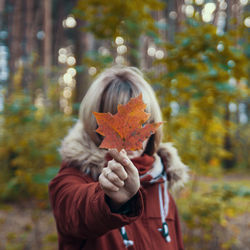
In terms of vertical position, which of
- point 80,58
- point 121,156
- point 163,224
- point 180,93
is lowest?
point 163,224

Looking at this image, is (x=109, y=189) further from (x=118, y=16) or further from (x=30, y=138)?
(x=30, y=138)

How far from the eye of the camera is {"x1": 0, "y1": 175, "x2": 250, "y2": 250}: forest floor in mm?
3693

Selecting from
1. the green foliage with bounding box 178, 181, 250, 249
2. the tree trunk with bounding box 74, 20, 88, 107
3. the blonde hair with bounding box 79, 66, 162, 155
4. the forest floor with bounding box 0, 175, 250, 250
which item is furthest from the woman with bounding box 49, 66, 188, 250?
the tree trunk with bounding box 74, 20, 88, 107

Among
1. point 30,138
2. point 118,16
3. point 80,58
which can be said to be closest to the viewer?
point 118,16

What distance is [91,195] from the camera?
3.11ft

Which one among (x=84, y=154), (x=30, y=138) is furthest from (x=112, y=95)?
(x=30, y=138)

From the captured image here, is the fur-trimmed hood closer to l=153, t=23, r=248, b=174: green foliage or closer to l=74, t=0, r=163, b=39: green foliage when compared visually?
l=153, t=23, r=248, b=174: green foliage

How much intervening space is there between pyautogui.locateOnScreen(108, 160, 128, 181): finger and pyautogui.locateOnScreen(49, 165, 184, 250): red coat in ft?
0.45

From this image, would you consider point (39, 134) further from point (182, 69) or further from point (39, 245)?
point (182, 69)

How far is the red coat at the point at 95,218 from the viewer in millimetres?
848

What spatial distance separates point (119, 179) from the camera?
0.74m

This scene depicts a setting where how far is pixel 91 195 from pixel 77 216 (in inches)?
5.0

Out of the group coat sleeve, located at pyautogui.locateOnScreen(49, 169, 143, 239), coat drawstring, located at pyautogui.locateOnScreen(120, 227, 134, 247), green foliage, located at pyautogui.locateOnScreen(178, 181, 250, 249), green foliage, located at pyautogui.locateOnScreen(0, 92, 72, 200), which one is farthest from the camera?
green foliage, located at pyautogui.locateOnScreen(0, 92, 72, 200)

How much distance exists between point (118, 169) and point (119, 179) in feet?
0.11
